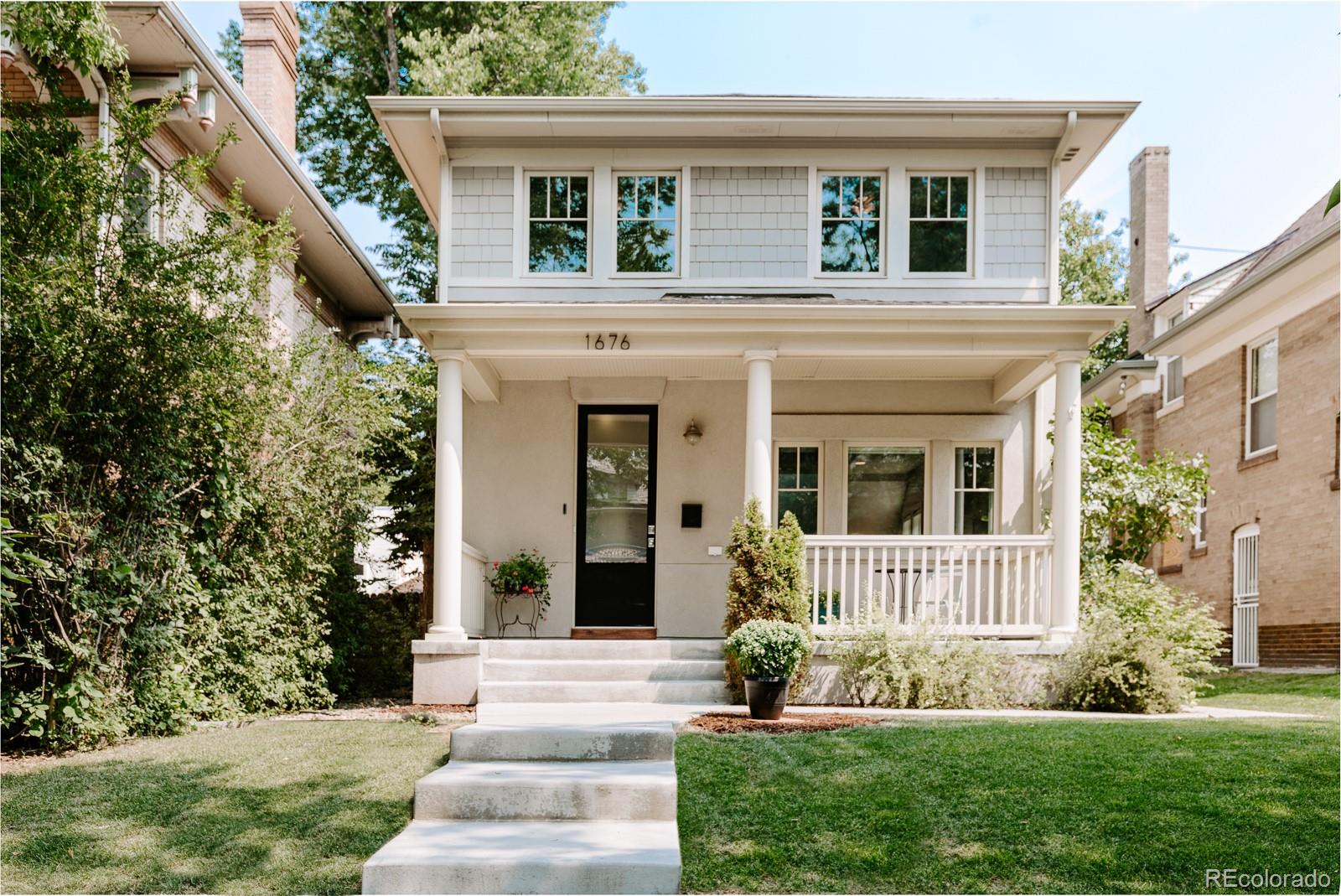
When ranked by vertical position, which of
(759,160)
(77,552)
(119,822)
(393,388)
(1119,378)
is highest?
(759,160)

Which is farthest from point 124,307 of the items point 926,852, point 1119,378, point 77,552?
point 1119,378

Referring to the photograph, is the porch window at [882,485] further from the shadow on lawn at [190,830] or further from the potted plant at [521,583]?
the shadow on lawn at [190,830]

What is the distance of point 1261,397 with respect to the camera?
14016mm

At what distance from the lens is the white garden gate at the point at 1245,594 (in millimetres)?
14102

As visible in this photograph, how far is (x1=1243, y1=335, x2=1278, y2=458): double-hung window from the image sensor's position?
45.2ft

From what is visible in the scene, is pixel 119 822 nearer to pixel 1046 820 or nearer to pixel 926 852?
pixel 926 852

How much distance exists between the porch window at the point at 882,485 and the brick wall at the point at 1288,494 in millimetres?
5124

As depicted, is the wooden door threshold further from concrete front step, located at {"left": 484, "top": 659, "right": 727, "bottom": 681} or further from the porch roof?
the porch roof

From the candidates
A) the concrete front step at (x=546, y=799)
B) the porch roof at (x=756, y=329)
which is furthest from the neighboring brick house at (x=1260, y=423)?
the concrete front step at (x=546, y=799)

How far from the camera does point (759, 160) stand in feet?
33.3

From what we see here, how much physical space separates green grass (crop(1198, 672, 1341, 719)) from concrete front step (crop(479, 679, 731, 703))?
165 inches

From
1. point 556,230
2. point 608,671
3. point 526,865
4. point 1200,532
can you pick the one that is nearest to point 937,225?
point 556,230

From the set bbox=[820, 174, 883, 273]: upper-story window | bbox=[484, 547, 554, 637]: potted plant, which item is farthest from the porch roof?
bbox=[484, 547, 554, 637]: potted plant

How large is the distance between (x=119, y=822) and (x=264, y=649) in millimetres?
3347
